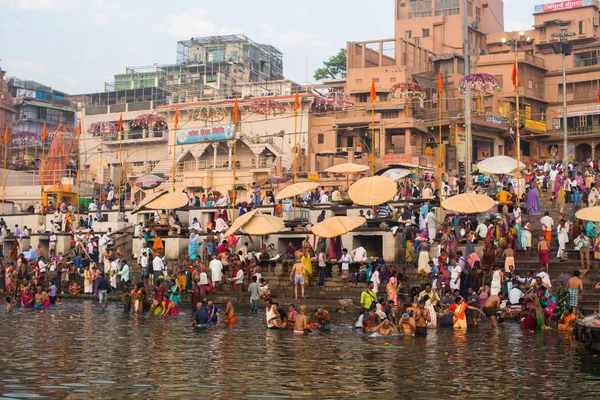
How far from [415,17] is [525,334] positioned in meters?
46.8

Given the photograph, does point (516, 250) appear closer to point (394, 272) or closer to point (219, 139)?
point (394, 272)

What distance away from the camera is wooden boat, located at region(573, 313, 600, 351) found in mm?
16312

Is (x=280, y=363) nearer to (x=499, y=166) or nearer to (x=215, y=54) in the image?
(x=499, y=166)

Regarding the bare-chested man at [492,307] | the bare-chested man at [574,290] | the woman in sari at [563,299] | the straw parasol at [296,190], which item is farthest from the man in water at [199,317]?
the straw parasol at [296,190]

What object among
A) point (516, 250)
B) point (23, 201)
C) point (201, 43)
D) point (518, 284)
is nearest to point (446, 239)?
point (516, 250)

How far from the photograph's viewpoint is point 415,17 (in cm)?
6325

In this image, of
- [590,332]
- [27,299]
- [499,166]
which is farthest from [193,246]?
[590,332]

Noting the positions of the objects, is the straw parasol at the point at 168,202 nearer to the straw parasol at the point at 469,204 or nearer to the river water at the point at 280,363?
the straw parasol at the point at 469,204

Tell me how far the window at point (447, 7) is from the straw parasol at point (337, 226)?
38975 millimetres

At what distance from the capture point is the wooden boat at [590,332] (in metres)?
16.3


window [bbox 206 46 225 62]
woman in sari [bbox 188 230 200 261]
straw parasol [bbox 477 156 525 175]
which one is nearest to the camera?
straw parasol [bbox 477 156 525 175]

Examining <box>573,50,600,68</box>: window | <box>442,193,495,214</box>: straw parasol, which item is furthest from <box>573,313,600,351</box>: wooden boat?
<box>573,50,600,68</box>: window

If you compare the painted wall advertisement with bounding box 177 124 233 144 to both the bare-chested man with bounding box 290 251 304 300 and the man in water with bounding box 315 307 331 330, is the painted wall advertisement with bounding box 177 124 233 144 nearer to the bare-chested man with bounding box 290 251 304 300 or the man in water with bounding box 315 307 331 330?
the bare-chested man with bounding box 290 251 304 300

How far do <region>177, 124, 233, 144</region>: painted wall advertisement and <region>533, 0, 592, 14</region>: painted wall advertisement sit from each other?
82.8 feet
